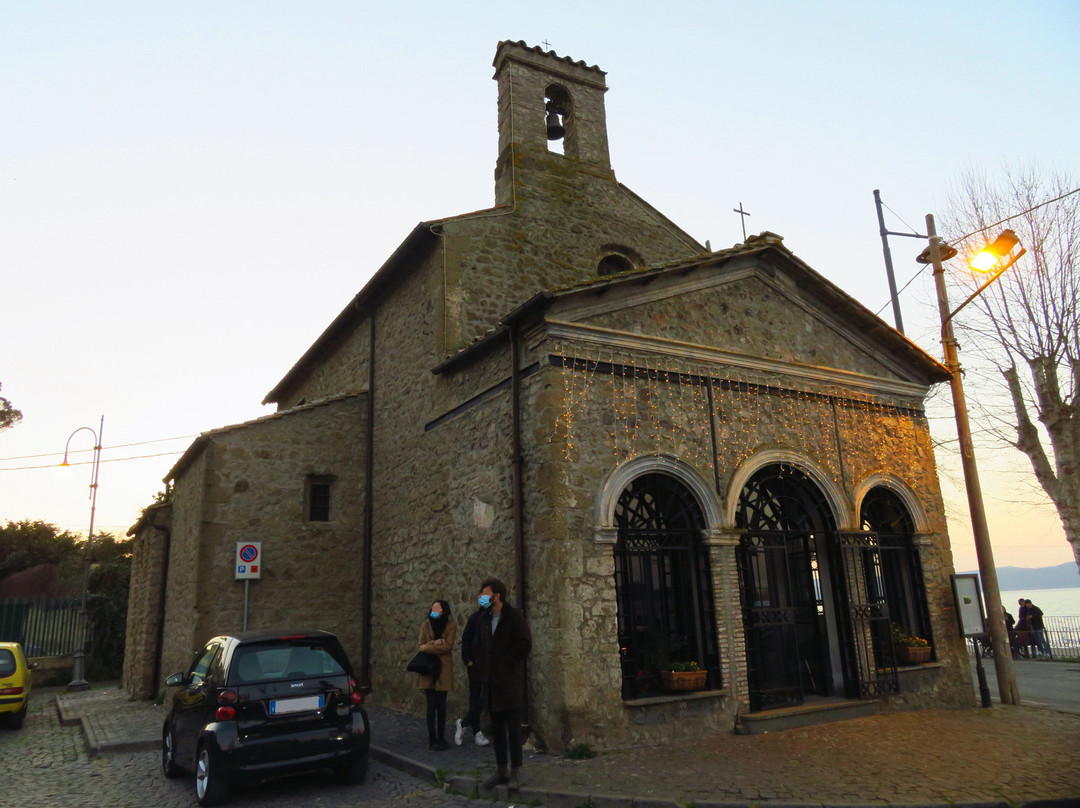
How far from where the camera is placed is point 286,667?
690 cm

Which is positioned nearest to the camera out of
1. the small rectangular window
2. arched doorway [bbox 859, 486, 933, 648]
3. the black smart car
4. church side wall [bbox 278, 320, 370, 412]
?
the black smart car

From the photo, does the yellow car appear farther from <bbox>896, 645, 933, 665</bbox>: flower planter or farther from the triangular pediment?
<bbox>896, 645, 933, 665</bbox>: flower planter

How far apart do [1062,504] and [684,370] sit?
31.5 ft

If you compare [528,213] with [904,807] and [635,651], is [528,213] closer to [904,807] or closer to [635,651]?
[635,651]

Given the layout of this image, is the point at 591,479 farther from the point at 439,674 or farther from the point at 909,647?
the point at 909,647

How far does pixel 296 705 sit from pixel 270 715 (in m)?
0.23

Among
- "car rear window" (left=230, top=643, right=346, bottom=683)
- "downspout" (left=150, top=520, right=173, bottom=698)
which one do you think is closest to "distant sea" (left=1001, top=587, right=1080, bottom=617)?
"car rear window" (left=230, top=643, right=346, bottom=683)

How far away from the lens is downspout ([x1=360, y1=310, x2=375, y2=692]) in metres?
12.5

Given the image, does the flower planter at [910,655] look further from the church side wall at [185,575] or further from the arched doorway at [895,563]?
the church side wall at [185,575]

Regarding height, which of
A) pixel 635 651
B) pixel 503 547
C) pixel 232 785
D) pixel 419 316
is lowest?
Answer: pixel 232 785

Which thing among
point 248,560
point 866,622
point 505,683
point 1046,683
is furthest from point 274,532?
point 1046,683

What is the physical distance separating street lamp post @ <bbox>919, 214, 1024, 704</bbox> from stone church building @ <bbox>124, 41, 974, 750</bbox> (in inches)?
22.2

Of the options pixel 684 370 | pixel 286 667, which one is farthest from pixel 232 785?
pixel 684 370

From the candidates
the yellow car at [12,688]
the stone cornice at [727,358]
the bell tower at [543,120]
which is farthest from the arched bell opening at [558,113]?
the yellow car at [12,688]
